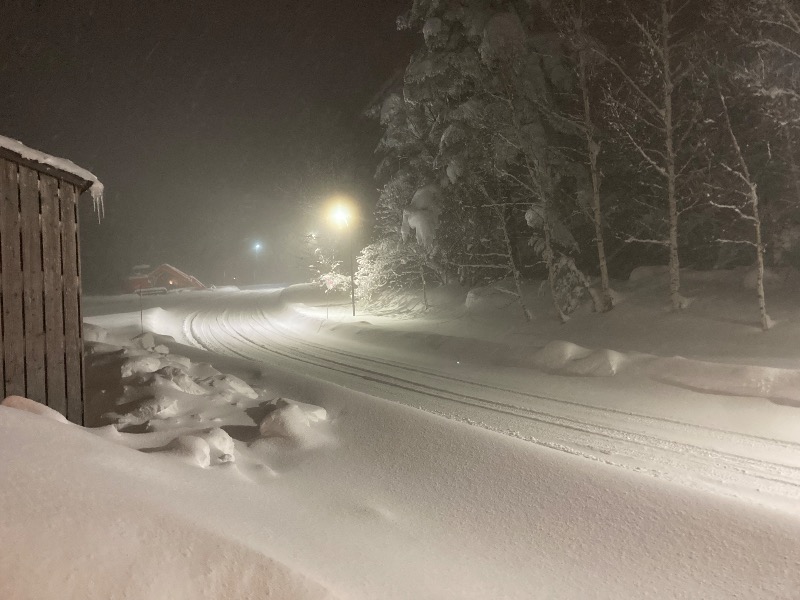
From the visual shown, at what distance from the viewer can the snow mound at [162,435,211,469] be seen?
240 inches

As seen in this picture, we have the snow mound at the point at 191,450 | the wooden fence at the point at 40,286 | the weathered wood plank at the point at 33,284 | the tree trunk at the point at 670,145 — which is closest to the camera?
the snow mound at the point at 191,450

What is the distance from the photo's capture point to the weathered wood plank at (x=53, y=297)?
25.5 feet

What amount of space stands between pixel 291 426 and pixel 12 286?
4067mm

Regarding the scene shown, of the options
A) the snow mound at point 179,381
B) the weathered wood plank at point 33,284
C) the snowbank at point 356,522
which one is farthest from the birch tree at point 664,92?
the weathered wood plank at point 33,284

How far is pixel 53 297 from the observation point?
7898 millimetres

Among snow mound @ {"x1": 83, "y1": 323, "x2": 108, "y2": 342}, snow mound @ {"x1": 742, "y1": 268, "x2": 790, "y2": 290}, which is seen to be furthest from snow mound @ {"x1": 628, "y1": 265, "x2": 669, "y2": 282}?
snow mound @ {"x1": 83, "y1": 323, "x2": 108, "y2": 342}

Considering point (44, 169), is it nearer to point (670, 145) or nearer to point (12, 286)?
point (12, 286)

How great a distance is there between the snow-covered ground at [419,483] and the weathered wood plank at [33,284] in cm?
103

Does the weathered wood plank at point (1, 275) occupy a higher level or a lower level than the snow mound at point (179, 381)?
higher

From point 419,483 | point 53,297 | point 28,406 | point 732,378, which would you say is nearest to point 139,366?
point 53,297

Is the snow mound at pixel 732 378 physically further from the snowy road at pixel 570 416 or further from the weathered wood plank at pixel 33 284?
the weathered wood plank at pixel 33 284

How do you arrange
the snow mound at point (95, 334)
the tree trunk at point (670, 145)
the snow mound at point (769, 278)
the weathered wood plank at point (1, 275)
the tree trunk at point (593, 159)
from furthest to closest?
the tree trunk at point (593, 159) → the snow mound at point (769, 278) → the tree trunk at point (670, 145) → the snow mound at point (95, 334) → the weathered wood plank at point (1, 275)

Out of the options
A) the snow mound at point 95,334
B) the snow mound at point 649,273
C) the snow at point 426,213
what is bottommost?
the snow mound at point 95,334

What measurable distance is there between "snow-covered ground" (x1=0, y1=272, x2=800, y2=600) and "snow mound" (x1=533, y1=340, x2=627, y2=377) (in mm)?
70
